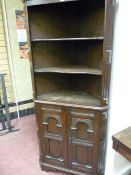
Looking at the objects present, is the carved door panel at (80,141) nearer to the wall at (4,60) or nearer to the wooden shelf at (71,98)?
the wooden shelf at (71,98)

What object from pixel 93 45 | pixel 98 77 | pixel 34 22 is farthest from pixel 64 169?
pixel 34 22

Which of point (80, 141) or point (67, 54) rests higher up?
point (67, 54)

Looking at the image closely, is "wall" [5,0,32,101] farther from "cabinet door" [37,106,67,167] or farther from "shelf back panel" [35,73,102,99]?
"cabinet door" [37,106,67,167]

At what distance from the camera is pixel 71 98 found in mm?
1931

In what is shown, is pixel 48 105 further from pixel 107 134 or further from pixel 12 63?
pixel 12 63

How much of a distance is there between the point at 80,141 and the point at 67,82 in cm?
68

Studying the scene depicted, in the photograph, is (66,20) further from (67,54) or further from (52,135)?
(52,135)

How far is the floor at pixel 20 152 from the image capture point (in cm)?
221

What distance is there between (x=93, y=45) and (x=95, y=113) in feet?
2.18

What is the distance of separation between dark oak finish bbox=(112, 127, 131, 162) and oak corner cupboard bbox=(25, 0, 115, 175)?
0.27 m

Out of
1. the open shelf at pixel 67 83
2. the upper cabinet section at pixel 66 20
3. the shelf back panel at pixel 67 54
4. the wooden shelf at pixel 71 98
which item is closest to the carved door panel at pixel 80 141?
the wooden shelf at pixel 71 98

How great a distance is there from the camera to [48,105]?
1.91 m

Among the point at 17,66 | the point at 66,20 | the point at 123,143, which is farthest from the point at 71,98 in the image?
the point at 17,66

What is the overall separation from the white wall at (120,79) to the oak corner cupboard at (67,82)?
0.08 meters
